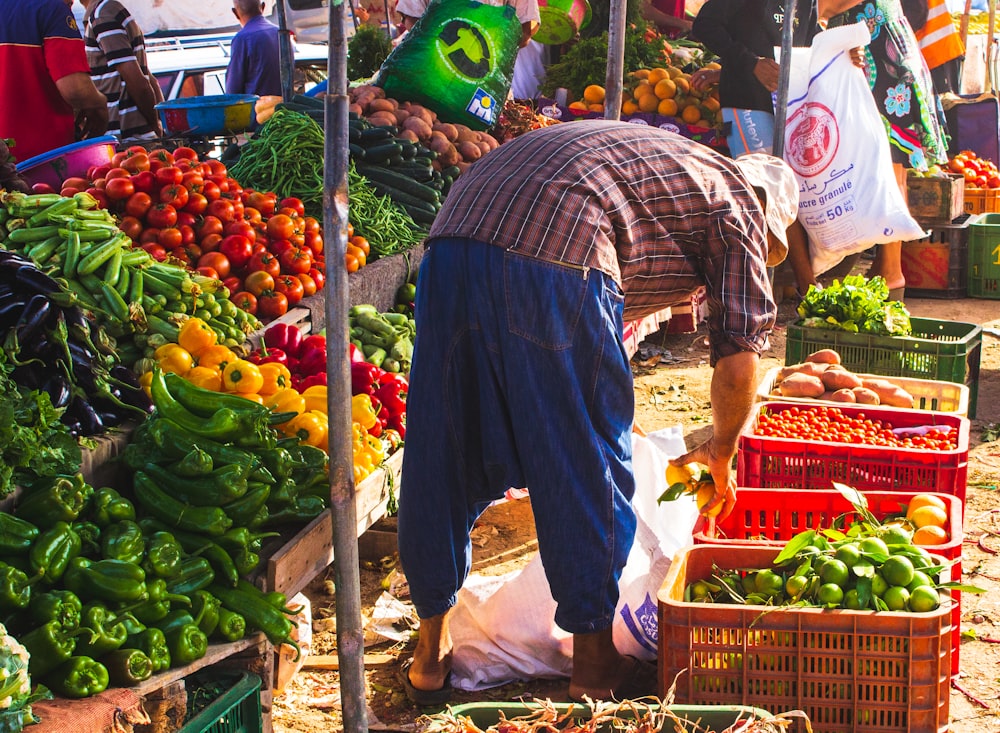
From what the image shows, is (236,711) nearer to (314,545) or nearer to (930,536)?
(314,545)

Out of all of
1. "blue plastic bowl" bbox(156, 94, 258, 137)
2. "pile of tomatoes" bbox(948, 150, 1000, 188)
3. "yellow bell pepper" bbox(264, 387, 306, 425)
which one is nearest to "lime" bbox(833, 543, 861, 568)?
A: "yellow bell pepper" bbox(264, 387, 306, 425)

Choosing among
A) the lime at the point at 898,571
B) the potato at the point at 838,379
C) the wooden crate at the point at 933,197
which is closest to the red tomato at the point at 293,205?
the potato at the point at 838,379

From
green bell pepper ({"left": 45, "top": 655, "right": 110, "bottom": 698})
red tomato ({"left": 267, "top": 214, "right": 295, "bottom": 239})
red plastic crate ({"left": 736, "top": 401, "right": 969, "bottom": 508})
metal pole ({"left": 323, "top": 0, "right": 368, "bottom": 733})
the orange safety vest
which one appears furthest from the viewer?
the orange safety vest

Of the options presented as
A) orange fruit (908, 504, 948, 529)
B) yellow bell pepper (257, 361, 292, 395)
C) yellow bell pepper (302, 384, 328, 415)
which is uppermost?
yellow bell pepper (257, 361, 292, 395)

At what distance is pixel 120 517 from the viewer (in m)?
2.87

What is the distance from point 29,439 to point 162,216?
2.45m

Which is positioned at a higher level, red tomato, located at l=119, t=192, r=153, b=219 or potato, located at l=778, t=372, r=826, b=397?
red tomato, located at l=119, t=192, r=153, b=219

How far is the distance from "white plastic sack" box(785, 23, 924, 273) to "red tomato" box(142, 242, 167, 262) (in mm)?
4431

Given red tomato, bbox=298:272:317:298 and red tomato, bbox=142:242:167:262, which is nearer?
red tomato, bbox=142:242:167:262

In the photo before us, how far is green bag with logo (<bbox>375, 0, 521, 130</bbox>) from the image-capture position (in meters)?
6.88

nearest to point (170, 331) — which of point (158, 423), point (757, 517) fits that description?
point (158, 423)

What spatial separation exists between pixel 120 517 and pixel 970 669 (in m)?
2.77

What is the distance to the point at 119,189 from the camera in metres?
4.92

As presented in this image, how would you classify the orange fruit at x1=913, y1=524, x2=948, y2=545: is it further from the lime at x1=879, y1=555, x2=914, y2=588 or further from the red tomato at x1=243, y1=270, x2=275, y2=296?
the red tomato at x1=243, y1=270, x2=275, y2=296
